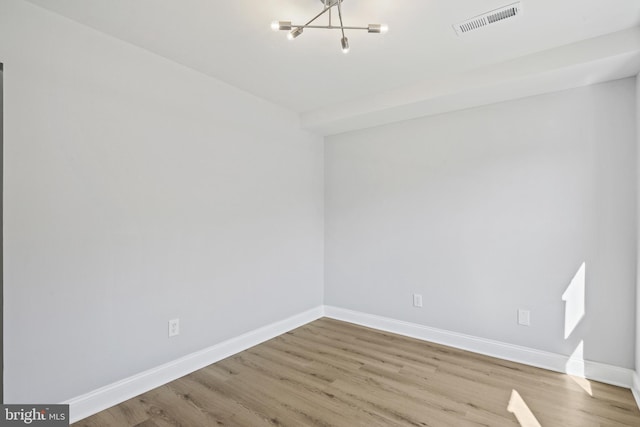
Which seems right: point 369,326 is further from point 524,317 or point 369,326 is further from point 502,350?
point 524,317

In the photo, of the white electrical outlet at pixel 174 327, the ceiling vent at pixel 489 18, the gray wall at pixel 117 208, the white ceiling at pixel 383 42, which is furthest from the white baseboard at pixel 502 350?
the ceiling vent at pixel 489 18

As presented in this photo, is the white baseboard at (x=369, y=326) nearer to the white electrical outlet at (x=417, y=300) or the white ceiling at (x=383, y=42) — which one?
the white electrical outlet at (x=417, y=300)

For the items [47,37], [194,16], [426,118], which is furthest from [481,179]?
[47,37]

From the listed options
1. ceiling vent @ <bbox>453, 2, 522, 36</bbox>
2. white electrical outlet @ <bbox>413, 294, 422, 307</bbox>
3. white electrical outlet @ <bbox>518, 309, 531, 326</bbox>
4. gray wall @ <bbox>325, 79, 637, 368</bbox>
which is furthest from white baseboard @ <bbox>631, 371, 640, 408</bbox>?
ceiling vent @ <bbox>453, 2, 522, 36</bbox>

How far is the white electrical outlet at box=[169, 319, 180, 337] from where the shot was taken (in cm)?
252

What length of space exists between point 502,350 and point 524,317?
0.36 m

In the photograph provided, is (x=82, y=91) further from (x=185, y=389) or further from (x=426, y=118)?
(x=426, y=118)

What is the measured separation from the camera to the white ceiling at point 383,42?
74.3 inches

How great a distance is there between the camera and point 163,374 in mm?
2443

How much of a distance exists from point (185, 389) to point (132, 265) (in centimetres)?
98

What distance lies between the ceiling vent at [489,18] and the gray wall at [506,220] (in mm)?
1074

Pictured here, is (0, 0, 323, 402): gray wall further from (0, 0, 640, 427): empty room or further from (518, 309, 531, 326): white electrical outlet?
(518, 309, 531, 326): white electrical outlet

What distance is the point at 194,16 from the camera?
197cm

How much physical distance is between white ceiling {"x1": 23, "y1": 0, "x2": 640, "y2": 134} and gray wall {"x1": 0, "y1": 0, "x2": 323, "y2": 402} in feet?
0.94
